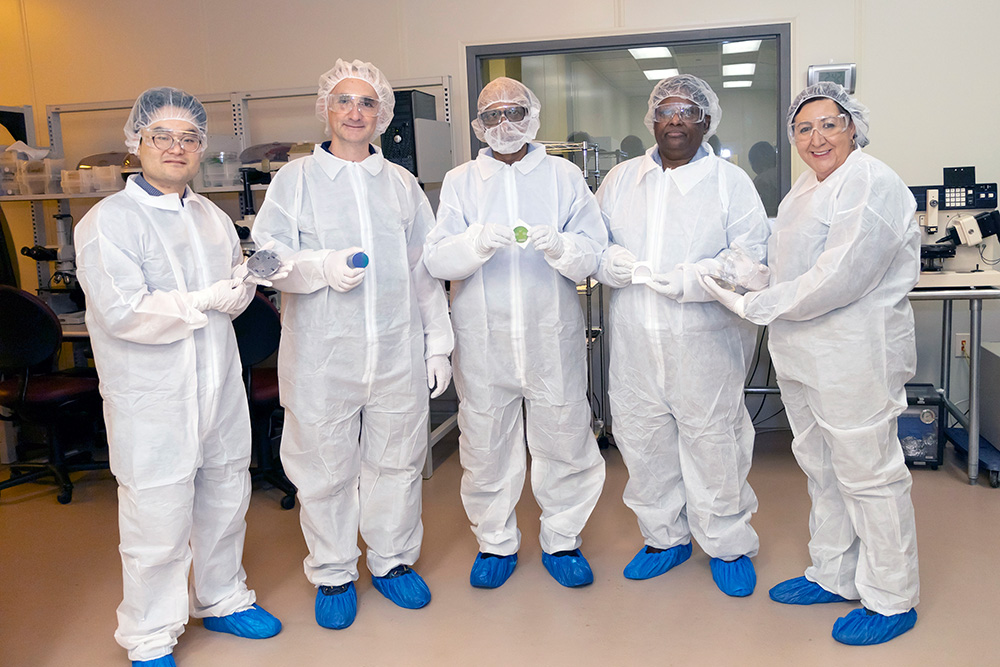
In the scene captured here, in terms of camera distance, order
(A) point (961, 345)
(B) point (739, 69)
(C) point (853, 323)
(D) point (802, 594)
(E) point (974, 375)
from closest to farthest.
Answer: (C) point (853, 323) < (D) point (802, 594) < (E) point (974, 375) < (A) point (961, 345) < (B) point (739, 69)

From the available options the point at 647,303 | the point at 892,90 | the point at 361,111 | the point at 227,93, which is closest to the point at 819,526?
the point at 647,303

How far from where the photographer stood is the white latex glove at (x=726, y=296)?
1907mm

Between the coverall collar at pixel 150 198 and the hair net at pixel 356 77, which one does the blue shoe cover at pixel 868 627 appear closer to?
the hair net at pixel 356 77

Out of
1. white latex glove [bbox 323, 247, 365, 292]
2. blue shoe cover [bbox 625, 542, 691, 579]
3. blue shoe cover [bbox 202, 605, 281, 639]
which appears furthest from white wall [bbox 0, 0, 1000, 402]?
blue shoe cover [bbox 202, 605, 281, 639]

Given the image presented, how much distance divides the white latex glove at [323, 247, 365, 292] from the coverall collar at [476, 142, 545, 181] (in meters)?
0.45

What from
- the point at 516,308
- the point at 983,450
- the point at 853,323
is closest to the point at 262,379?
the point at 516,308

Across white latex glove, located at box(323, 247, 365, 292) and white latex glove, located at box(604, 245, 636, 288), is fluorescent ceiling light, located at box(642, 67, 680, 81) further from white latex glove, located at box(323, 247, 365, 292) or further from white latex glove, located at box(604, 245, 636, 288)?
white latex glove, located at box(323, 247, 365, 292)

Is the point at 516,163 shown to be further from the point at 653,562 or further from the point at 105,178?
the point at 105,178

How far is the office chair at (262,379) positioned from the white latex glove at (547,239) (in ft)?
4.16

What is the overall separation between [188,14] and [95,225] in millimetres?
2597

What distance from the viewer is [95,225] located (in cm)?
173

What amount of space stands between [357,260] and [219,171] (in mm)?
2035

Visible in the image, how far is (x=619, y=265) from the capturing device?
6.81 feet

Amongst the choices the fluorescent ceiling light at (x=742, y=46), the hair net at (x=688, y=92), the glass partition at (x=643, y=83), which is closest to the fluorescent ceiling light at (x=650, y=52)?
the glass partition at (x=643, y=83)
